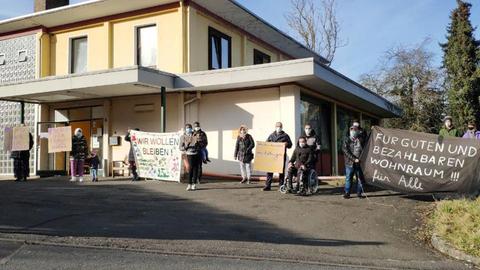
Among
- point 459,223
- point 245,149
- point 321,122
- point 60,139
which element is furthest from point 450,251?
point 60,139

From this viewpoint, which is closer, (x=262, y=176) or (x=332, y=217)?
(x=332, y=217)

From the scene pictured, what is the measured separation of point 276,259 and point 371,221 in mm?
3480

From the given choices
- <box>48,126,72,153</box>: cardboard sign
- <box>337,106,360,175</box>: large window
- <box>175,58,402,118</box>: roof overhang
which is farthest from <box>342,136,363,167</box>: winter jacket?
<box>48,126,72,153</box>: cardboard sign

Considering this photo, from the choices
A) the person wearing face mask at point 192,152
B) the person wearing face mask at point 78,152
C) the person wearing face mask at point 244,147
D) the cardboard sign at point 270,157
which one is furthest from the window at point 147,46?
the cardboard sign at point 270,157

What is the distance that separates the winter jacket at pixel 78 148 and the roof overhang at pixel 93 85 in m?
1.79

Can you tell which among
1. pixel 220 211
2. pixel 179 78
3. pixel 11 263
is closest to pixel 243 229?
pixel 220 211

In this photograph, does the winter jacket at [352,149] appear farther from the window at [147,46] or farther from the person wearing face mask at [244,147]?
the window at [147,46]

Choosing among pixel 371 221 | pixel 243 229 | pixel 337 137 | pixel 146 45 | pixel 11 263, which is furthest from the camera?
pixel 337 137

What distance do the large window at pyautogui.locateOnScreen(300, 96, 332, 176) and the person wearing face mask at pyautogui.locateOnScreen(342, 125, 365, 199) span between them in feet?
16.3

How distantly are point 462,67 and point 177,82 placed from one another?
848 inches

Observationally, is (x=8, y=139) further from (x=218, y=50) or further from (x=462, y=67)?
(x=462, y=67)

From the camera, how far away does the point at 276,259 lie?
7.46 m

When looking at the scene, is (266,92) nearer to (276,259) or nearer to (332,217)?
(332,217)

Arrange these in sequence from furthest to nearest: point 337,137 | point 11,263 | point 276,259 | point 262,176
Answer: point 337,137
point 262,176
point 276,259
point 11,263
